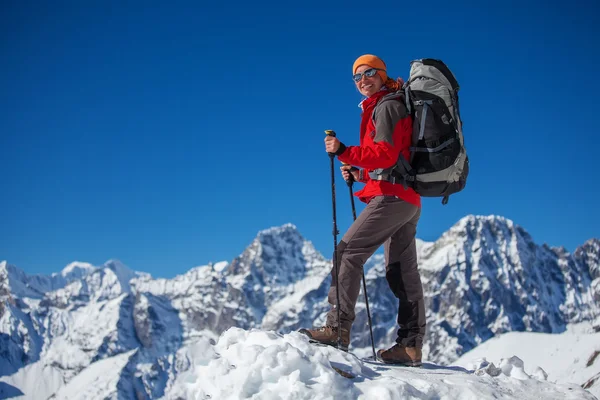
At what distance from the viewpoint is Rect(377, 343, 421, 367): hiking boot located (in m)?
8.41

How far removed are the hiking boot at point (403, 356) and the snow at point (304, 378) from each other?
53 cm

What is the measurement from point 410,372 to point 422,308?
4.31 feet

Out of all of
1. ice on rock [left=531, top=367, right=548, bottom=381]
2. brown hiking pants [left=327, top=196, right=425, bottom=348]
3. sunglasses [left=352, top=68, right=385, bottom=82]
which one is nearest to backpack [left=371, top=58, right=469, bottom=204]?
brown hiking pants [left=327, top=196, right=425, bottom=348]

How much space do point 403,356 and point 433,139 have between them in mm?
3503

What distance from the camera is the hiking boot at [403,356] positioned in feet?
27.6

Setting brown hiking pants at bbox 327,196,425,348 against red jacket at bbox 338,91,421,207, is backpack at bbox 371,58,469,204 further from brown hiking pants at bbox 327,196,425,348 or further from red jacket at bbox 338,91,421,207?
brown hiking pants at bbox 327,196,425,348

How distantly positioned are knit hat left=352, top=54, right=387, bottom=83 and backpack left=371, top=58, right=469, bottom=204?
416mm

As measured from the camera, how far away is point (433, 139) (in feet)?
24.4

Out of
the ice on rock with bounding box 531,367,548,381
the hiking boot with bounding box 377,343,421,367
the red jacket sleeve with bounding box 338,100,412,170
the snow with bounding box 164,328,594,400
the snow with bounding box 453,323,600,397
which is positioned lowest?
the snow with bounding box 164,328,594,400

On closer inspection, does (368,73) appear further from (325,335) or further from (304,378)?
(304,378)

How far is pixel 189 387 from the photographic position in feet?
22.1

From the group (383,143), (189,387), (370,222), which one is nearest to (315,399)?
(189,387)

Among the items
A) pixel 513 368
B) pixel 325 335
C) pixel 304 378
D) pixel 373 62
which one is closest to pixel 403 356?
pixel 325 335

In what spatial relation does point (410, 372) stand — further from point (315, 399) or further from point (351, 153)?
point (351, 153)
